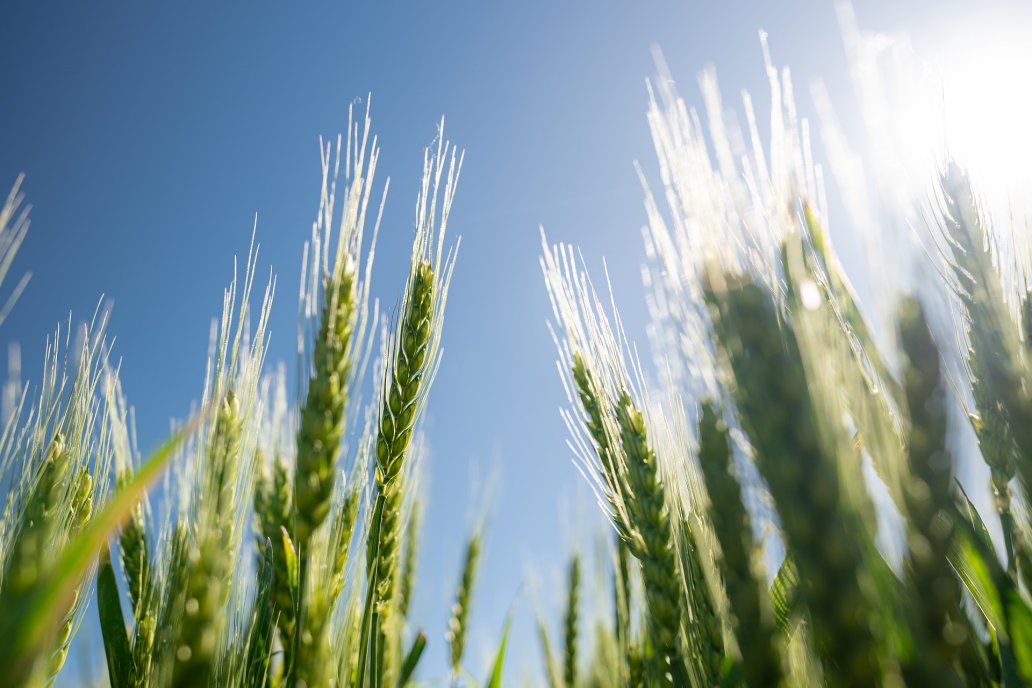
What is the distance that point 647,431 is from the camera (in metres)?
1.68

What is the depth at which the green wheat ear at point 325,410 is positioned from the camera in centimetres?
137

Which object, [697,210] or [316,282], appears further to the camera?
[316,282]

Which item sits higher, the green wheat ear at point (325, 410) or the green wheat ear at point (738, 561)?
the green wheat ear at point (325, 410)

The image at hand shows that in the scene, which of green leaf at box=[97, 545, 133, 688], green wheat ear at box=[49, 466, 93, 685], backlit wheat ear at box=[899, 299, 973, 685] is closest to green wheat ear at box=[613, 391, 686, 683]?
backlit wheat ear at box=[899, 299, 973, 685]

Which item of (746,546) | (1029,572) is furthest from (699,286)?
(1029,572)

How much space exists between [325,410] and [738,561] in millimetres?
912

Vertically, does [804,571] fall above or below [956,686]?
above

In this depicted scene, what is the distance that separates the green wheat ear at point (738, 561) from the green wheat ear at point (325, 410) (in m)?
0.78

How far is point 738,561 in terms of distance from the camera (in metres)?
1.04

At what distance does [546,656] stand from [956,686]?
2.33m

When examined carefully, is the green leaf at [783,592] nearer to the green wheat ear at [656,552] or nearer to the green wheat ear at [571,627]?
the green wheat ear at [656,552]

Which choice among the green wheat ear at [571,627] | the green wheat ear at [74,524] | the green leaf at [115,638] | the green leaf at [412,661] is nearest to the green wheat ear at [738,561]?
the green leaf at [412,661]

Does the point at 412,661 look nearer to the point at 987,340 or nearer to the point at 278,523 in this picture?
the point at 278,523

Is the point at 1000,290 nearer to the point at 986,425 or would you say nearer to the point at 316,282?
the point at 986,425
